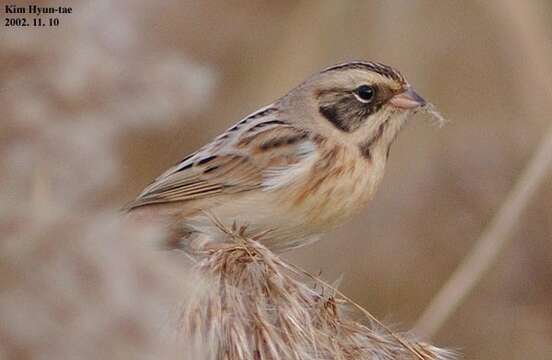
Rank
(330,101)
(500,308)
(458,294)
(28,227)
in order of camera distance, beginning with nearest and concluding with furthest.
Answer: (28,227) → (458,294) → (330,101) → (500,308)

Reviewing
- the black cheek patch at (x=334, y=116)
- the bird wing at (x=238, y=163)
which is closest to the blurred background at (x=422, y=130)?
the bird wing at (x=238, y=163)

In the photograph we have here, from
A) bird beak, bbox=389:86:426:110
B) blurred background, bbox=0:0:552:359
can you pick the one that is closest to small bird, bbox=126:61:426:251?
bird beak, bbox=389:86:426:110

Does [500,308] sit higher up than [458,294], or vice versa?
[458,294]

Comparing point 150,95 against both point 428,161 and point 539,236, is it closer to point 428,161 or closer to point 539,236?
point 428,161

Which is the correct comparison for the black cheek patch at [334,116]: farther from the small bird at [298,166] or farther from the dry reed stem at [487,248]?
the dry reed stem at [487,248]

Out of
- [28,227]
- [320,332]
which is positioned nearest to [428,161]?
[320,332]

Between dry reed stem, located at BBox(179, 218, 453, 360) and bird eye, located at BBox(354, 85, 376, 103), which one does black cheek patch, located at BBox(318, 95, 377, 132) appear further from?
dry reed stem, located at BBox(179, 218, 453, 360)
